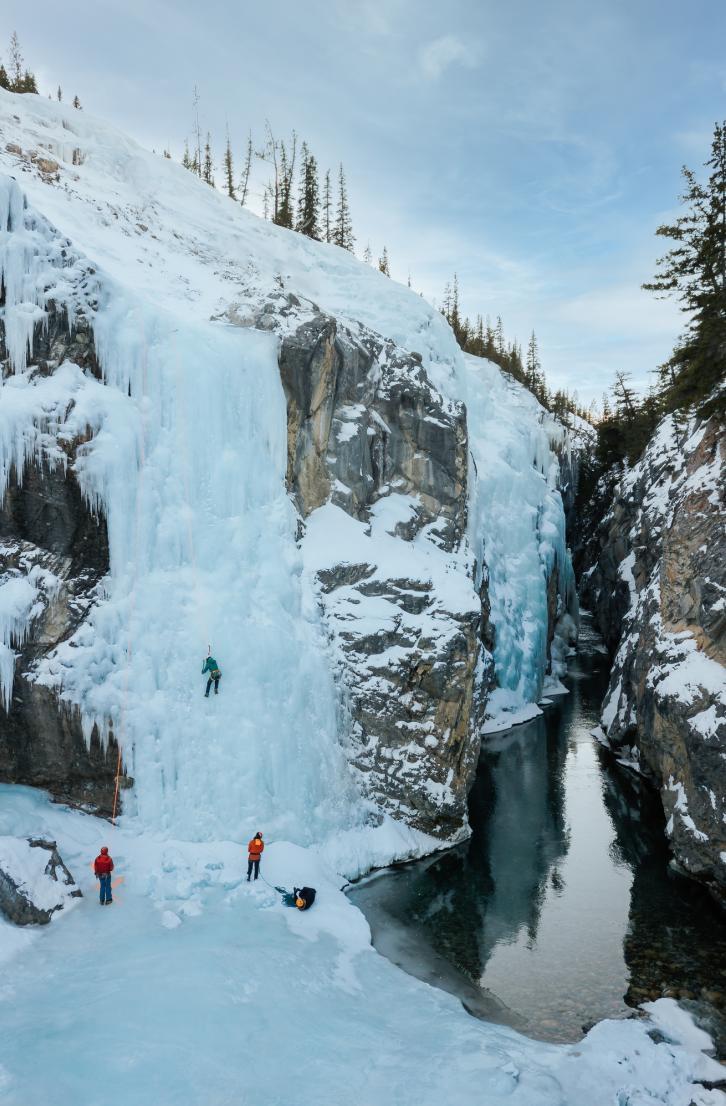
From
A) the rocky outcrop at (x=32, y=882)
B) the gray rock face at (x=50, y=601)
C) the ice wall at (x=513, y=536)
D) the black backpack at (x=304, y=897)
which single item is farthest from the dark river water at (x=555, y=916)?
the ice wall at (x=513, y=536)

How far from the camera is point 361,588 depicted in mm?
17797

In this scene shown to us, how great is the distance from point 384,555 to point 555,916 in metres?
9.86

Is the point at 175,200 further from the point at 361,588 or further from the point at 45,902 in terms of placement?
the point at 45,902

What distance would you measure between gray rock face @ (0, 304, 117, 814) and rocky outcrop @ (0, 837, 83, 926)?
212 centimetres

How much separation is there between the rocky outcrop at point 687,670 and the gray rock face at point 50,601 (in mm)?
13472

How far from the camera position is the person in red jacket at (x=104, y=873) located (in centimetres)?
1110

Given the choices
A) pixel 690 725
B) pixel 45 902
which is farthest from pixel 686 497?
pixel 45 902

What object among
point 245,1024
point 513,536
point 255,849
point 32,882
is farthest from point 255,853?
point 513,536

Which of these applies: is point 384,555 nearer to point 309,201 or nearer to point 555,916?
point 555,916

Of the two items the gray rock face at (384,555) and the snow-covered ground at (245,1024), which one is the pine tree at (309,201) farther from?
the snow-covered ground at (245,1024)

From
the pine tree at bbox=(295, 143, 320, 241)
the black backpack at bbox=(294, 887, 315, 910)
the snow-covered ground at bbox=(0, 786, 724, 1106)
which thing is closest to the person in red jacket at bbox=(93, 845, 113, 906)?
the snow-covered ground at bbox=(0, 786, 724, 1106)

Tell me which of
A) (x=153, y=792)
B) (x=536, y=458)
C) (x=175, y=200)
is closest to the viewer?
(x=153, y=792)

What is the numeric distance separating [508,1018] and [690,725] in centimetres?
830

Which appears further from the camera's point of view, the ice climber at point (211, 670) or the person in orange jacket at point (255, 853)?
the ice climber at point (211, 670)
